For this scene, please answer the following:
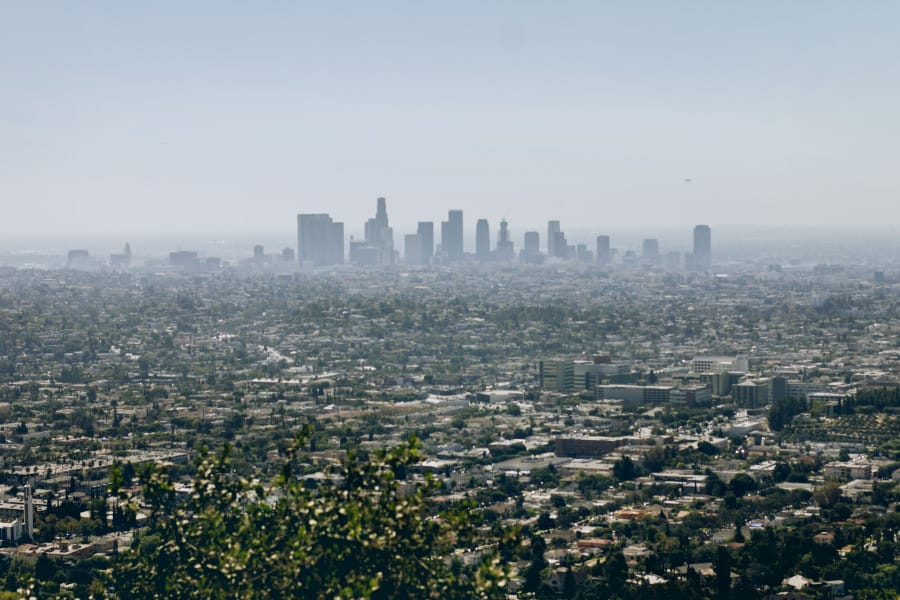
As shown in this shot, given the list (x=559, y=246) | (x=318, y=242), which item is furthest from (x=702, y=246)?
(x=318, y=242)

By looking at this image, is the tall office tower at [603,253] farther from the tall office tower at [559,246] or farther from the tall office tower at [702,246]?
the tall office tower at [702,246]

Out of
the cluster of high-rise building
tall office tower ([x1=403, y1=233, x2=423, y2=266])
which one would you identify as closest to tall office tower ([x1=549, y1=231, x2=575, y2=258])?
the cluster of high-rise building

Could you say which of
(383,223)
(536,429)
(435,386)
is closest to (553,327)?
(435,386)

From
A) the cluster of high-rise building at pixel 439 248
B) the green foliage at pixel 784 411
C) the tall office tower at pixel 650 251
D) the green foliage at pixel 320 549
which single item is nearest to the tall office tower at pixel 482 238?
the cluster of high-rise building at pixel 439 248

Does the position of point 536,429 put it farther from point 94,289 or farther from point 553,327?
point 94,289

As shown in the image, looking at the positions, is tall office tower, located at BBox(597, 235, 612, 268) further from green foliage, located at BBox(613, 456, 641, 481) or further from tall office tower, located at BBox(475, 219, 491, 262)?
green foliage, located at BBox(613, 456, 641, 481)

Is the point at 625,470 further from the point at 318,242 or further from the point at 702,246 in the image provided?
the point at 318,242

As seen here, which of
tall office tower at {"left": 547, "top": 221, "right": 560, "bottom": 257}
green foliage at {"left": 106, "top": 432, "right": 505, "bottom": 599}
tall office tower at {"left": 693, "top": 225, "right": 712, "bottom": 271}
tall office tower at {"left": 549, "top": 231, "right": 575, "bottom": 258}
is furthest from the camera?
tall office tower at {"left": 547, "top": 221, "right": 560, "bottom": 257}
